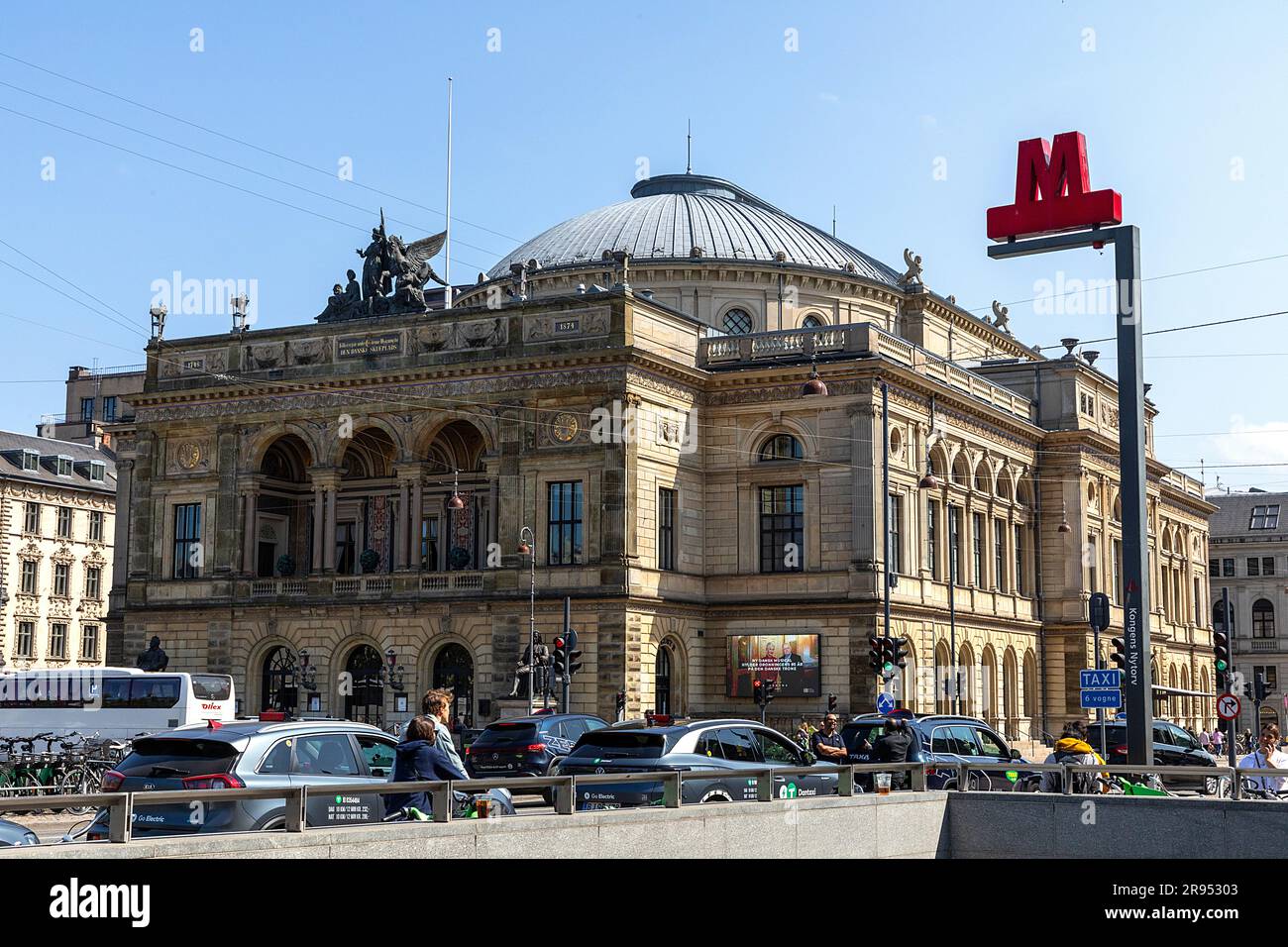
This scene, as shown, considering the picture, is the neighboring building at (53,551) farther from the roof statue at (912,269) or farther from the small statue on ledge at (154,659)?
the roof statue at (912,269)

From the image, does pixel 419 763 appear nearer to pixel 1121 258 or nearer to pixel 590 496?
pixel 1121 258

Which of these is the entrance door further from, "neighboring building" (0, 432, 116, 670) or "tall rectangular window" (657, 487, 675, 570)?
"neighboring building" (0, 432, 116, 670)

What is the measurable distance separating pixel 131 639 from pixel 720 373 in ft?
78.6

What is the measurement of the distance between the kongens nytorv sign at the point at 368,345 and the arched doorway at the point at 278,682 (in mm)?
10772

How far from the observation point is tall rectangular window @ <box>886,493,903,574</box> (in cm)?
5562

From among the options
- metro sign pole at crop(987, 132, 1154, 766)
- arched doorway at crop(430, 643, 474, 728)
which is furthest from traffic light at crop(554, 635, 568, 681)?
metro sign pole at crop(987, 132, 1154, 766)

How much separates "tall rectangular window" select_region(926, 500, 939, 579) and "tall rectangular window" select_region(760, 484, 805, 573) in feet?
18.0

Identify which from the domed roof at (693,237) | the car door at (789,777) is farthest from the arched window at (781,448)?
the car door at (789,777)

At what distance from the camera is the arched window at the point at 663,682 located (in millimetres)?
55094
